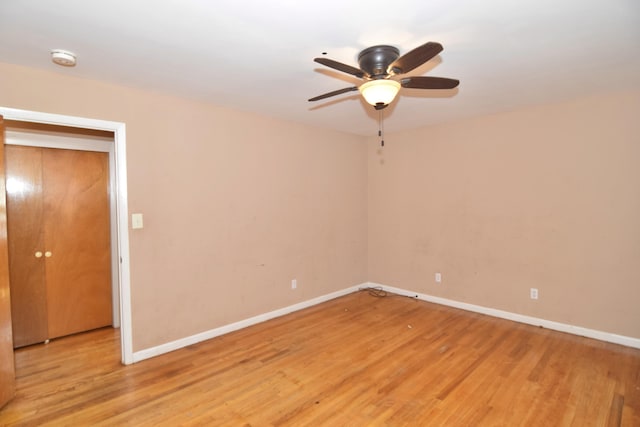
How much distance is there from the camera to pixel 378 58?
6.61 ft

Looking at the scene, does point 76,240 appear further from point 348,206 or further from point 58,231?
point 348,206

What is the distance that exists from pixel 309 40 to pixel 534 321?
3.73 m

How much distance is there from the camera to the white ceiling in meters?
1.67

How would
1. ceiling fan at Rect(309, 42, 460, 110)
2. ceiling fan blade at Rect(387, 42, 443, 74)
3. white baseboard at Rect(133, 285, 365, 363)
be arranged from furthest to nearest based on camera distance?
white baseboard at Rect(133, 285, 365, 363) < ceiling fan at Rect(309, 42, 460, 110) < ceiling fan blade at Rect(387, 42, 443, 74)

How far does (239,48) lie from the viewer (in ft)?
6.85

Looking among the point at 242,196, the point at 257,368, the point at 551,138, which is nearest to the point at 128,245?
the point at 242,196

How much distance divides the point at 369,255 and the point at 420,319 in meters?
1.53

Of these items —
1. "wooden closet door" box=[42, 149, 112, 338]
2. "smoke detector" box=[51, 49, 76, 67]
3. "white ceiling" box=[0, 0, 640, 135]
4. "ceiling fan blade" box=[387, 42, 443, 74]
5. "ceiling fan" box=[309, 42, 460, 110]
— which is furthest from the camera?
"wooden closet door" box=[42, 149, 112, 338]

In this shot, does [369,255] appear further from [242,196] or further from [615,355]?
[615,355]

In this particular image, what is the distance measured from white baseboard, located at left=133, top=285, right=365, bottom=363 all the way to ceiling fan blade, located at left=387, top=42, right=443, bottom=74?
297 cm

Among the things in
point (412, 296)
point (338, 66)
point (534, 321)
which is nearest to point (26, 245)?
point (338, 66)

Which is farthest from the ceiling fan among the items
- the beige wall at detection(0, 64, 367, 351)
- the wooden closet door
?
the wooden closet door

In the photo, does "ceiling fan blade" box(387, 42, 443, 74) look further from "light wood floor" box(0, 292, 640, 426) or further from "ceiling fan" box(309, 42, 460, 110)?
"light wood floor" box(0, 292, 640, 426)

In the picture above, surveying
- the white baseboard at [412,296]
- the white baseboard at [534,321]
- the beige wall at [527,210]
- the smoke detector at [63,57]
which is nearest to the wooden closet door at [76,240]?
the white baseboard at [412,296]
